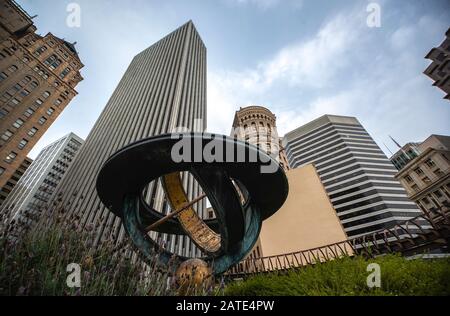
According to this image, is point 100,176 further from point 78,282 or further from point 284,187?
point 284,187

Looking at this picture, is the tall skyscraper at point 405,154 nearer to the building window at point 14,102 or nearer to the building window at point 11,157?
the building window at point 11,157

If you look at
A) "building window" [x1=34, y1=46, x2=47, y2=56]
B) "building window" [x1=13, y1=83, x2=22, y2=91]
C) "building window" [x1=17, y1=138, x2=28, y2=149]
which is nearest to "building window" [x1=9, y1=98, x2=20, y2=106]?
"building window" [x1=13, y1=83, x2=22, y2=91]

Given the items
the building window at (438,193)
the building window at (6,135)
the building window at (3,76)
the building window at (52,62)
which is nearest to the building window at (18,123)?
the building window at (6,135)

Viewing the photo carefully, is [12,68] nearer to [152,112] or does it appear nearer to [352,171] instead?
[152,112]

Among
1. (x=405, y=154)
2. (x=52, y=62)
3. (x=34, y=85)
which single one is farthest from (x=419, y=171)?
(x=52, y=62)

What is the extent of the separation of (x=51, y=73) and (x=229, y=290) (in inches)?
2737

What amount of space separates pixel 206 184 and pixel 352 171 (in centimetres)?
7418

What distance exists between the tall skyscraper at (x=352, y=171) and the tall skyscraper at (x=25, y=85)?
7562 centimetres

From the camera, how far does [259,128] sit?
2048 inches

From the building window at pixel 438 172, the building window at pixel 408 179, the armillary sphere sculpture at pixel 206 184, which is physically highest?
the building window at pixel 408 179

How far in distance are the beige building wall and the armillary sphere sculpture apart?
1199 centimetres

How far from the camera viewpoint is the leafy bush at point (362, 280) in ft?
12.6
